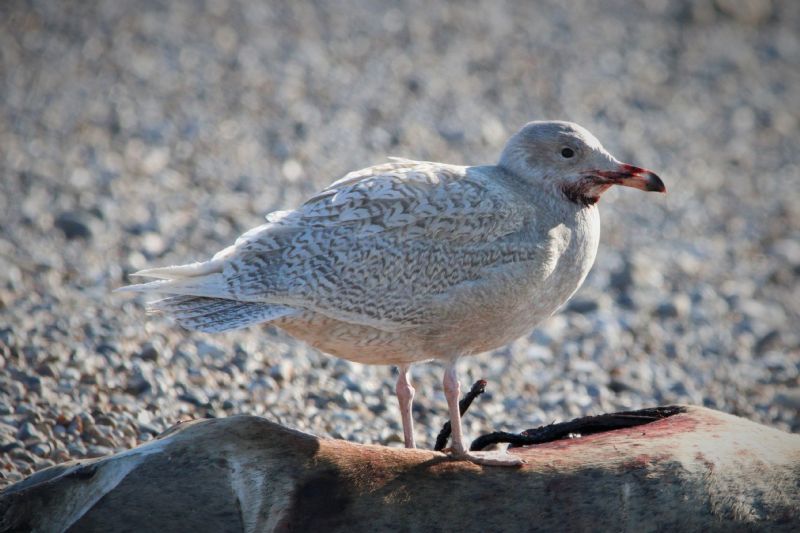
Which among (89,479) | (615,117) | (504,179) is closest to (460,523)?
(89,479)

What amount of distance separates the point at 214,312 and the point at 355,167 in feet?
23.7

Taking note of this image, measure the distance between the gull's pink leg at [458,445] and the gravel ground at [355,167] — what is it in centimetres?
166

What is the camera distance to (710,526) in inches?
187

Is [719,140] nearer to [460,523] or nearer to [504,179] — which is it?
[504,179]

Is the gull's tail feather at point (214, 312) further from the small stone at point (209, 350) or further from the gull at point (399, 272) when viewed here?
the small stone at point (209, 350)

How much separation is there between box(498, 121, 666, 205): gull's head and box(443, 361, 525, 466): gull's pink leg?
123cm

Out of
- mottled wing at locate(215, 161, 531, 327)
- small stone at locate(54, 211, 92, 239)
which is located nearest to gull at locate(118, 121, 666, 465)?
mottled wing at locate(215, 161, 531, 327)

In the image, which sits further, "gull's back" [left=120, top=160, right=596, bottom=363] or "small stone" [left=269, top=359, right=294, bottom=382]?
"small stone" [left=269, top=359, right=294, bottom=382]

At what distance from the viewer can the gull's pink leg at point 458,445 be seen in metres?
5.08

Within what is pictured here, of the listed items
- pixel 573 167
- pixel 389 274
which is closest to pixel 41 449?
pixel 389 274

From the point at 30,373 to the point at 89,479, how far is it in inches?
116

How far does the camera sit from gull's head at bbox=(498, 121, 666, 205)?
21.0 feet

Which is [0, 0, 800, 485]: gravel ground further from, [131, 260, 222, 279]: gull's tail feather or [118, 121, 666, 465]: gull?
[118, 121, 666, 465]: gull

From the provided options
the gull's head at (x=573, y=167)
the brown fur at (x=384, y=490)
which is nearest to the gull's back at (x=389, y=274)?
the gull's head at (x=573, y=167)
